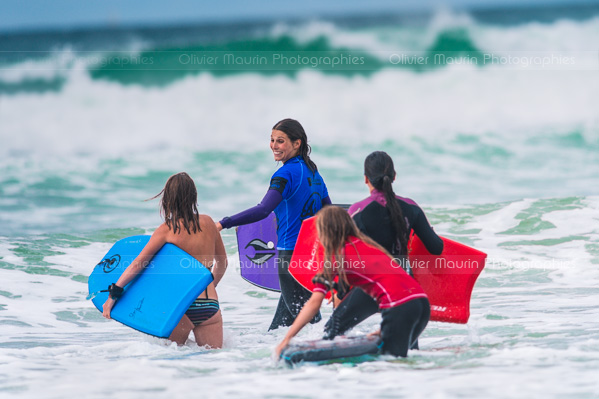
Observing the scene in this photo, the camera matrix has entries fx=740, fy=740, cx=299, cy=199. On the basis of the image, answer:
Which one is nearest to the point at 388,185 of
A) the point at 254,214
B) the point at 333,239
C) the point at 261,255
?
the point at 333,239

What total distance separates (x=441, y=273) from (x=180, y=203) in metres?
1.68

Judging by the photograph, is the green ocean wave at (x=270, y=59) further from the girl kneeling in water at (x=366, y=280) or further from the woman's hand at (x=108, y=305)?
the girl kneeling in water at (x=366, y=280)

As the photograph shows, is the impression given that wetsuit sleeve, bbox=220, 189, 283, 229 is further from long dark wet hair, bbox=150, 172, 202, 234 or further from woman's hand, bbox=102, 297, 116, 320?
woman's hand, bbox=102, 297, 116, 320

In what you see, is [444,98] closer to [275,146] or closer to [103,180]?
[103,180]

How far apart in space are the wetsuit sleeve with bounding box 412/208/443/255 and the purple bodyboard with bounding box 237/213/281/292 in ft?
5.06

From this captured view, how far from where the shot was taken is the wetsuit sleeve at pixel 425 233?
4.23 meters

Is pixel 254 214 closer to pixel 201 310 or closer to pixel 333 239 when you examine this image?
pixel 201 310

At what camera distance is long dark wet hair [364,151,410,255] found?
4.14 meters

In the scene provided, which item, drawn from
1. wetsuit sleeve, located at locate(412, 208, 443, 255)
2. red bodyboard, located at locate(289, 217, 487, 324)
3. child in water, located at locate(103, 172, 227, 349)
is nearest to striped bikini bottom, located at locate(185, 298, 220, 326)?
child in water, located at locate(103, 172, 227, 349)

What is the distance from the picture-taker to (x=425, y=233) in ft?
13.9

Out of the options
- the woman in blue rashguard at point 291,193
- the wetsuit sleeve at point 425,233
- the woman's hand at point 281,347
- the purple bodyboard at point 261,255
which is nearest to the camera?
the woman's hand at point 281,347

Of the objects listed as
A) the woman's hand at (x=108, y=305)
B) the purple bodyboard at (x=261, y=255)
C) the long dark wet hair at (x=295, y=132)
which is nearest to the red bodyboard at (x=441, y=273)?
the long dark wet hair at (x=295, y=132)

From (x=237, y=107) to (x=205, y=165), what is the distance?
4197 mm

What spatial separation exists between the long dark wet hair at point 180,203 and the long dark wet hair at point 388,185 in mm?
1109
